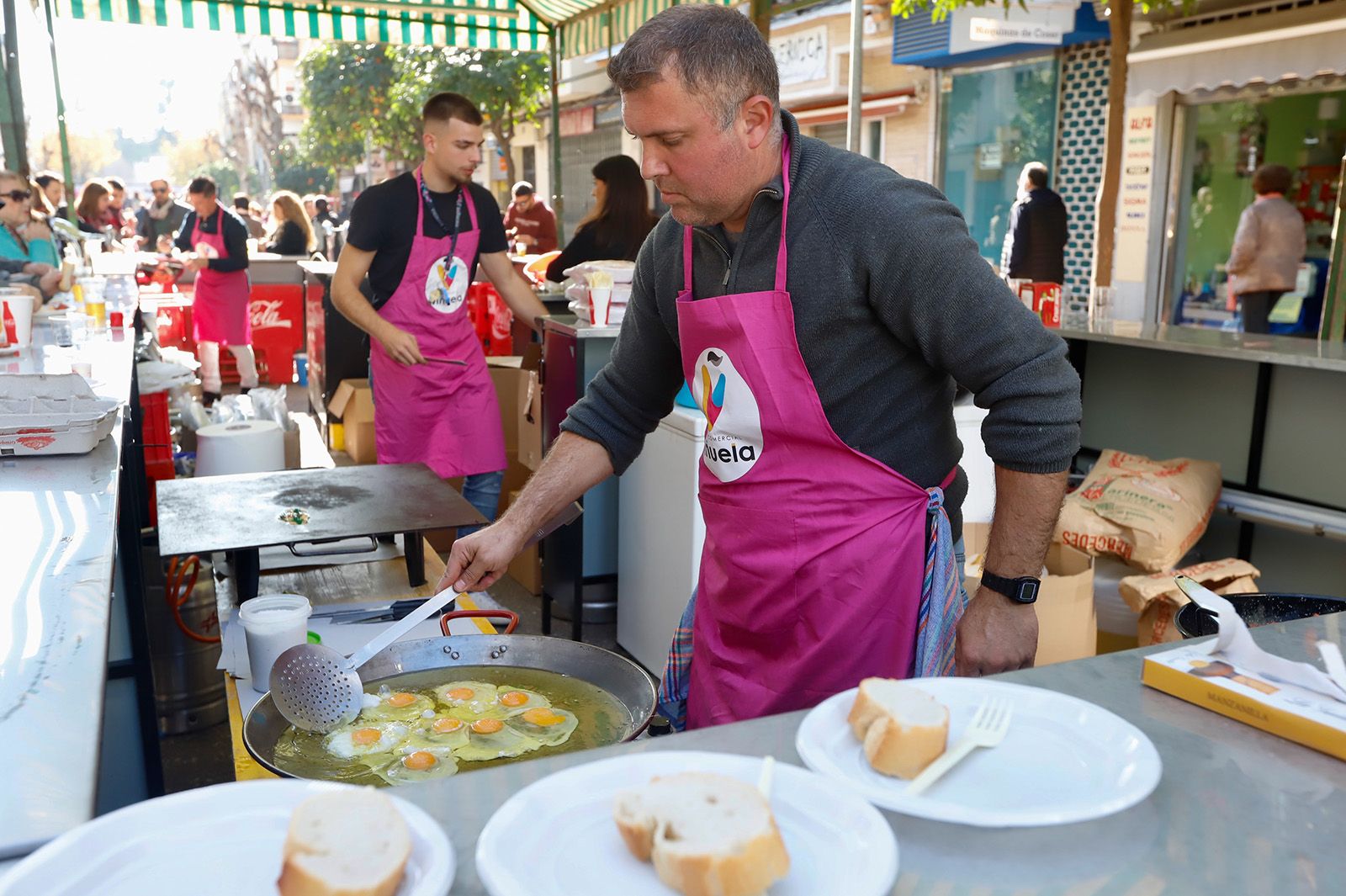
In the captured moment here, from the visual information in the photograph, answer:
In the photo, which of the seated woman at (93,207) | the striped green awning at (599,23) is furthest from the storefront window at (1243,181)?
the seated woman at (93,207)

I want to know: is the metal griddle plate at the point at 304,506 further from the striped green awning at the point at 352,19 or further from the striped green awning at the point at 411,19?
the striped green awning at the point at 352,19

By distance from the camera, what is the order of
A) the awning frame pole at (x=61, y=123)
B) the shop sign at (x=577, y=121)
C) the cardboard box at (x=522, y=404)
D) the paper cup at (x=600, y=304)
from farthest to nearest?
the shop sign at (x=577, y=121)
the awning frame pole at (x=61, y=123)
the cardboard box at (x=522, y=404)
the paper cup at (x=600, y=304)

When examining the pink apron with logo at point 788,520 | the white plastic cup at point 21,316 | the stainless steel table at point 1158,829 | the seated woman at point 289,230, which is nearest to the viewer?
the stainless steel table at point 1158,829

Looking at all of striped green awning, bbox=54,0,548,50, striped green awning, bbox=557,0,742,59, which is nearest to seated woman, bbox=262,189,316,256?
striped green awning, bbox=54,0,548,50

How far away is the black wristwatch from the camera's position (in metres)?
1.66

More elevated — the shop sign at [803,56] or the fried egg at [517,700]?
the shop sign at [803,56]

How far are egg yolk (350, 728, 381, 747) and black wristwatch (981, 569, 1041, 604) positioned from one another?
938 mm

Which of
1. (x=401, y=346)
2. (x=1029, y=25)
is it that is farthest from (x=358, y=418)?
(x=1029, y=25)

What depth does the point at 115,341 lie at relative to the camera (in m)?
4.38

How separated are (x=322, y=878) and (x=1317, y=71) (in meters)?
9.21

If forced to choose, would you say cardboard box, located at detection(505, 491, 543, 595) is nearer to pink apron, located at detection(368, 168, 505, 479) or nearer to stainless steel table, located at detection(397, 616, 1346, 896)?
pink apron, located at detection(368, 168, 505, 479)

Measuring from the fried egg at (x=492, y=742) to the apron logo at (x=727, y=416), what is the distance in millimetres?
535

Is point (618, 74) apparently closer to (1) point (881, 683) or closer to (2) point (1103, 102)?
(1) point (881, 683)

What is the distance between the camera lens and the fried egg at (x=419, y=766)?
151 centimetres
